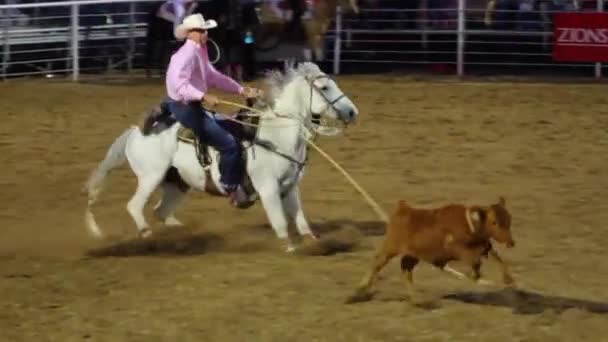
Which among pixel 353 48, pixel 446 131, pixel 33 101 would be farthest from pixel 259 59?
pixel 446 131

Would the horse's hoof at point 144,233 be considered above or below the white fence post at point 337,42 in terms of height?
below

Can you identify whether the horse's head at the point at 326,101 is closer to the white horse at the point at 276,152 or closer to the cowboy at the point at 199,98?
the white horse at the point at 276,152

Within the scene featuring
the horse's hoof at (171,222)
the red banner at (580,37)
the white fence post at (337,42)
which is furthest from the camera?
the white fence post at (337,42)

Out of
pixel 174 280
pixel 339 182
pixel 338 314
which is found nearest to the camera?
pixel 338 314

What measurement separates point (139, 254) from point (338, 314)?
221cm

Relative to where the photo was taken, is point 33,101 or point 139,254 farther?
point 33,101

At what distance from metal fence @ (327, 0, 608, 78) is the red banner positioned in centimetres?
31

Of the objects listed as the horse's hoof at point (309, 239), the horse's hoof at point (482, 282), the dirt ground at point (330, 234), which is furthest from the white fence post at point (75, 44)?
the horse's hoof at point (482, 282)

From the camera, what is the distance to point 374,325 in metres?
6.49

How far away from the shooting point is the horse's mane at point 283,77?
8742 millimetres

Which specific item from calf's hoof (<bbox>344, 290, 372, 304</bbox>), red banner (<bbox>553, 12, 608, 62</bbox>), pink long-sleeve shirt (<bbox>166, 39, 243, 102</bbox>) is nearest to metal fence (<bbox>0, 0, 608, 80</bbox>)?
red banner (<bbox>553, 12, 608, 62</bbox>)

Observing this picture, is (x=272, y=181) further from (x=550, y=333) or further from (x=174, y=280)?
(x=550, y=333)

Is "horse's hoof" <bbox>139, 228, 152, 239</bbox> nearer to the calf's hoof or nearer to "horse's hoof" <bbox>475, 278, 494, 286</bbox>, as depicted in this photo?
the calf's hoof

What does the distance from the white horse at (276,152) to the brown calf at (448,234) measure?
187cm
